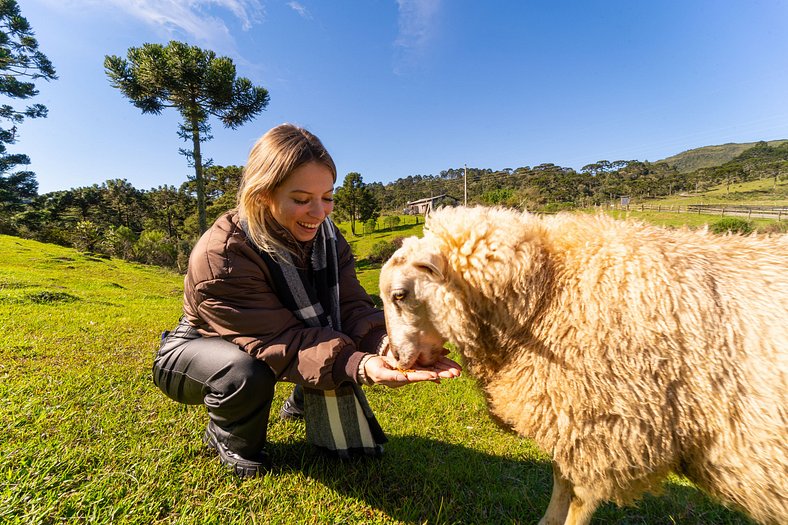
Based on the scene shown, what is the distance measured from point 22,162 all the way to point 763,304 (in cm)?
4394

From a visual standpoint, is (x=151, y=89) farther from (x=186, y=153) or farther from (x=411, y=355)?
(x=411, y=355)

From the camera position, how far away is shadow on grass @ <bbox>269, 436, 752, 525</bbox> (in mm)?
2275

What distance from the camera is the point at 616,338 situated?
64.9 inches

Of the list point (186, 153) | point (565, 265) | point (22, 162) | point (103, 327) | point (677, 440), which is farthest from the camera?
point (22, 162)

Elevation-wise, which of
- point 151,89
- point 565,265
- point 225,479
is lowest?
point 225,479

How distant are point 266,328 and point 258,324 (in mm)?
56

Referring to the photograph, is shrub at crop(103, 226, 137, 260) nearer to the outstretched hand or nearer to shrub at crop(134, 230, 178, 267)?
shrub at crop(134, 230, 178, 267)

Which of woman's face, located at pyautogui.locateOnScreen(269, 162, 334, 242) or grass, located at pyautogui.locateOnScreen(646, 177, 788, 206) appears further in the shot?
grass, located at pyautogui.locateOnScreen(646, 177, 788, 206)

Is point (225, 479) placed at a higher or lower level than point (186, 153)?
lower

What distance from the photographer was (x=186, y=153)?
57.8ft

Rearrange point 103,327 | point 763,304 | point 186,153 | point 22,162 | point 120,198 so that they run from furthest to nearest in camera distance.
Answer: point 120,198, point 22,162, point 186,153, point 103,327, point 763,304

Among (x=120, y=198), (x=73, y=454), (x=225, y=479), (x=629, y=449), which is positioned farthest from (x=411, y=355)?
(x=120, y=198)

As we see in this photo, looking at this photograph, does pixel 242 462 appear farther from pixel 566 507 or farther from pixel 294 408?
pixel 566 507

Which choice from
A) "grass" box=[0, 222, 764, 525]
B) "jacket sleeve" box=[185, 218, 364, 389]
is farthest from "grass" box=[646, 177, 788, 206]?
"jacket sleeve" box=[185, 218, 364, 389]
